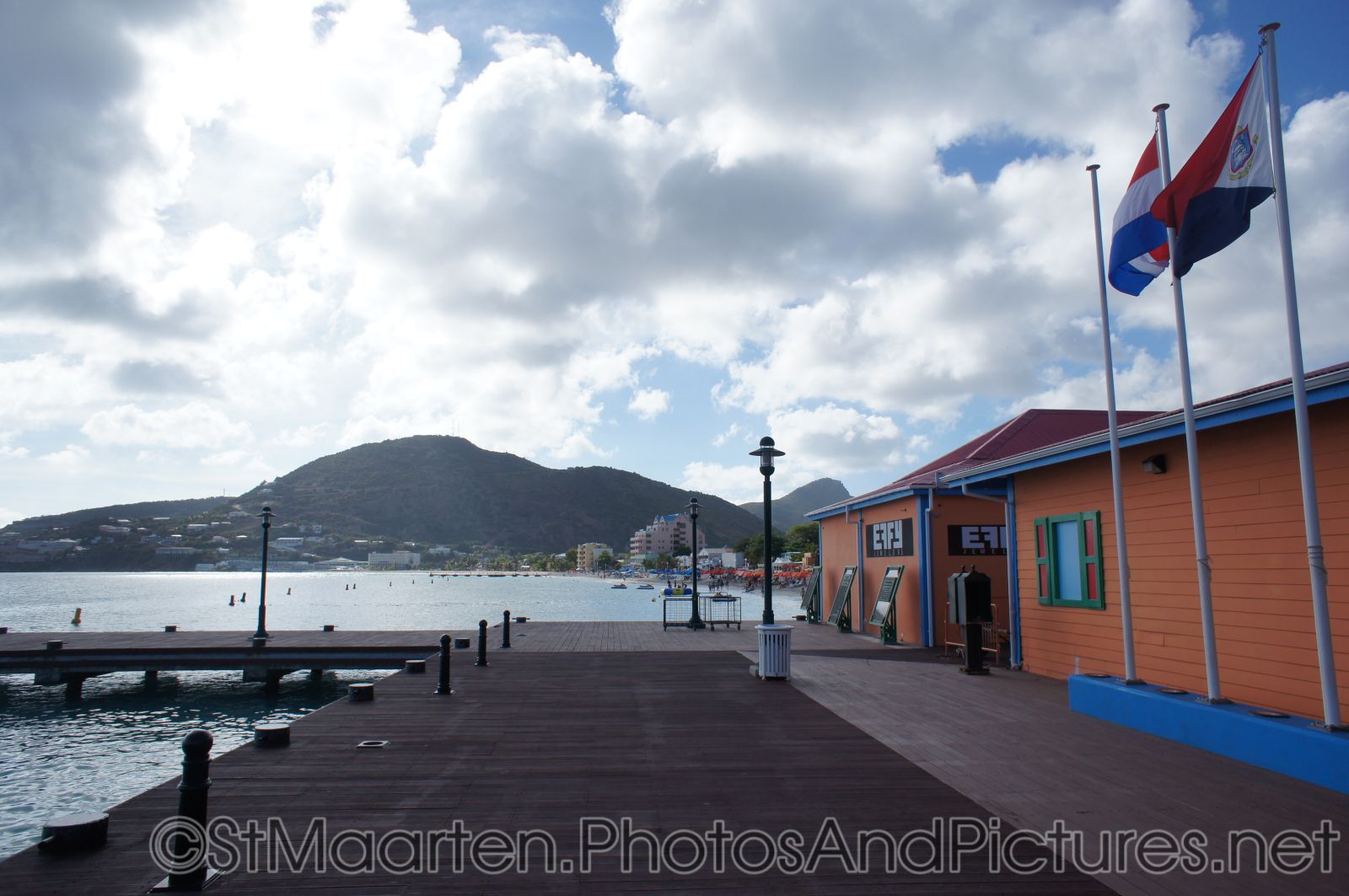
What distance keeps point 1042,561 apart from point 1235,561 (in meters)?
4.07

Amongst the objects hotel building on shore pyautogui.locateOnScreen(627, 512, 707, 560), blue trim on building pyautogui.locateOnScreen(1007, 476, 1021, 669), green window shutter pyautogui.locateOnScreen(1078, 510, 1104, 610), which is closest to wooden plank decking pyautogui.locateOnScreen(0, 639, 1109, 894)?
green window shutter pyautogui.locateOnScreen(1078, 510, 1104, 610)

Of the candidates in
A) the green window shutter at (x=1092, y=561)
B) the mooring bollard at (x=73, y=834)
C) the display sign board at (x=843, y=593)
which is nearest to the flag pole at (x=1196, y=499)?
the green window shutter at (x=1092, y=561)

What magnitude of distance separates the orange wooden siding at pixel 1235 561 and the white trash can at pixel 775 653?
4.10 meters

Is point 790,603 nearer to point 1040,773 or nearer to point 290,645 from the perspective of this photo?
point 290,645

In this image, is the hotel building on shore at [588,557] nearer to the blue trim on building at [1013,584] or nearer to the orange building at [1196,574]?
the blue trim on building at [1013,584]

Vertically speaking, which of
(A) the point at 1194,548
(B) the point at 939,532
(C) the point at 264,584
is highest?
(B) the point at 939,532

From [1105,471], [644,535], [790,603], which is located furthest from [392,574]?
[1105,471]

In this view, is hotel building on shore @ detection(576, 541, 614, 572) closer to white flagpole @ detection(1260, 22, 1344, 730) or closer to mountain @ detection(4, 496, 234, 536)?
mountain @ detection(4, 496, 234, 536)

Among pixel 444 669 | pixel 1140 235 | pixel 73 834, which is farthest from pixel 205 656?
pixel 1140 235

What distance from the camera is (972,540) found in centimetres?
1596

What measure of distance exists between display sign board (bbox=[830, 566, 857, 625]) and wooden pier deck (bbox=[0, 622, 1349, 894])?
9.87m

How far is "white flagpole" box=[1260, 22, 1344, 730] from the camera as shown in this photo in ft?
19.3

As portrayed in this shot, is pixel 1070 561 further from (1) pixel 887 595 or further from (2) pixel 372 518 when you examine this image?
(2) pixel 372 518

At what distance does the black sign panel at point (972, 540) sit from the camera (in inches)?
627
